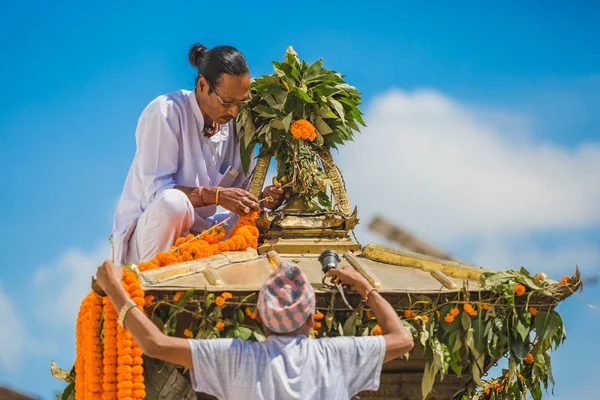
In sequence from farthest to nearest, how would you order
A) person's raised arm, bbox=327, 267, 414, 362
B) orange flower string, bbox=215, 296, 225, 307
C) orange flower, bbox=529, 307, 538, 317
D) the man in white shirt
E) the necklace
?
1. the necklace
2. the man in white shirt
3. orange flower, bbox=529, 307, 538, 317
4. orange flower string, bbox=215, 296, 225, 307
5. person's raised arm, bbox=327, 267, 414, 362

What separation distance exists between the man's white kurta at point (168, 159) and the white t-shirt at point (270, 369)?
2756 millimetres

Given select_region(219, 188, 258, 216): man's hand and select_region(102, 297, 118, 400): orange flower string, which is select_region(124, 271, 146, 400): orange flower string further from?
select_region(219, 188, 258, 216): man's hand

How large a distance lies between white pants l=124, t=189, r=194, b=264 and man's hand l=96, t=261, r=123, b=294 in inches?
69.2

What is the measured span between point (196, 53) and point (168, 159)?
98 cm

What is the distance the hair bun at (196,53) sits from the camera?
7.21 metres

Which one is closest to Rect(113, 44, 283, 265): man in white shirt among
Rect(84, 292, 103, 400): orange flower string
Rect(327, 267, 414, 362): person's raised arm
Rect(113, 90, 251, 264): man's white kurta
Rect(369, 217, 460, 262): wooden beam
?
Rect(113, 90, 251, 264): man's white kurta

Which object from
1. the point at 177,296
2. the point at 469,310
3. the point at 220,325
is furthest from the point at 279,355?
the point at 469,310

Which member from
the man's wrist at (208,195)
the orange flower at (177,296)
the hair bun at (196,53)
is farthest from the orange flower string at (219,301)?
the hair bun at (196,53)

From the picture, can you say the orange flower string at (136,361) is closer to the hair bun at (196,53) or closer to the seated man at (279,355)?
the seated man at (279,355)

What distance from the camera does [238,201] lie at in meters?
6.49

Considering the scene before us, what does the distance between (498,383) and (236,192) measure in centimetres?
251

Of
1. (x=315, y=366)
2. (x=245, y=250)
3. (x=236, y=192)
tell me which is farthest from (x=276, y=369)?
(x=236, y=192)

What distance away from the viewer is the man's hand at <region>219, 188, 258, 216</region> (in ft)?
21.3

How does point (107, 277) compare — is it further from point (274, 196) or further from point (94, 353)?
point (274, 196)
